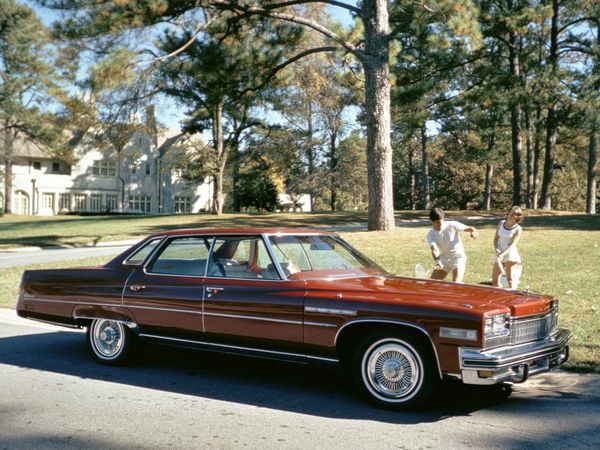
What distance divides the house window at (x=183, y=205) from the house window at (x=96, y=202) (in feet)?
26.7

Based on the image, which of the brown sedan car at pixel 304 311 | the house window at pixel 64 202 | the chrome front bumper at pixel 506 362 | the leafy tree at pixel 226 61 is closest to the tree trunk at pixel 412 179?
the house window at pixel 64 202

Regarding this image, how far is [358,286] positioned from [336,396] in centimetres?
102

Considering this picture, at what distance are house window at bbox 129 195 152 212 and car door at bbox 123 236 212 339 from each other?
60478mm

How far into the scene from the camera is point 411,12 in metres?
21.4

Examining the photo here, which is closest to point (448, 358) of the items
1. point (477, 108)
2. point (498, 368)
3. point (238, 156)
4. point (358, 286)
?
point (498, 368)

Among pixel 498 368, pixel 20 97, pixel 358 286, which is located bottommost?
pixel 498 368

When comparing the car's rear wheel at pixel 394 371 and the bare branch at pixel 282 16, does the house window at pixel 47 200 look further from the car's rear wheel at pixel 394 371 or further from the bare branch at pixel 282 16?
the car's rear wheel at pixel 394 371

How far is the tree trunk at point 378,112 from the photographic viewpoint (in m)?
19.4

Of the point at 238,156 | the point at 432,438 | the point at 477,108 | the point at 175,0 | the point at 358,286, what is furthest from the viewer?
the point at 238,156

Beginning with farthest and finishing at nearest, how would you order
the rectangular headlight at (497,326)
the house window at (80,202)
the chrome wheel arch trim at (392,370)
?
the house window at (80,202), the chrome wheel arch trim at (392,370), the rectangular headlight at (497,326)

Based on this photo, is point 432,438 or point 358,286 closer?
A: point 432,438

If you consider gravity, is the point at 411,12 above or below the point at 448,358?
above

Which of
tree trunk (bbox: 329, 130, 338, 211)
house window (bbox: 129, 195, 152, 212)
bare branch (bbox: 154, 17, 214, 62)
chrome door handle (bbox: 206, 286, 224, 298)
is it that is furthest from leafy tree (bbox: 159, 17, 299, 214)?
house window (bbox: 129, 195, 152, 212)

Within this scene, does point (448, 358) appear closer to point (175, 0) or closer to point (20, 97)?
point (175, 0)
